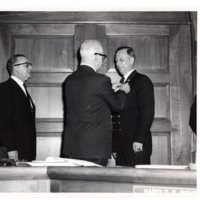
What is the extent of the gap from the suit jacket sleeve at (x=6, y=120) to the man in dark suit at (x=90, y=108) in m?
0.70

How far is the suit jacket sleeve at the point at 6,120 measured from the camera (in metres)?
3.42

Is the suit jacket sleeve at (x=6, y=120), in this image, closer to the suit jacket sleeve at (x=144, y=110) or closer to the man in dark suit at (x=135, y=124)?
the man in dark suit at (x=135, y=124)

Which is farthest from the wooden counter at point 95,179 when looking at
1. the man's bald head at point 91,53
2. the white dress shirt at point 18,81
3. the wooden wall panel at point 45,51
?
the wooden wall panel at point 45,51

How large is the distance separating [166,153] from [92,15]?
1.61 meters

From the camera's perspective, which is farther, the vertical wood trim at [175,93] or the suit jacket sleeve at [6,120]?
the vertical wood trim at [175,93]

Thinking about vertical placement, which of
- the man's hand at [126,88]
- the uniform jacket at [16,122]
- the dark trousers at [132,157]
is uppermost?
the man's hand at [126,88]

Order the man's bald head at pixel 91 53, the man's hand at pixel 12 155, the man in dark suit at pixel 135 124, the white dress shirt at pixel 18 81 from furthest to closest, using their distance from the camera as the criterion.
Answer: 1. the white dress shirt at pixel 18 81
2. the man's hand at pixel 12 155
3. the man in dark suit at pixel 135 124
4. the man's bald head at pixel 91 53

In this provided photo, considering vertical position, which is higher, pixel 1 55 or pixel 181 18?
pixel 181 18

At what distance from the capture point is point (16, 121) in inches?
138

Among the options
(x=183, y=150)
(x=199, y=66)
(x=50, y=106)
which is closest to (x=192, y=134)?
(x=183, y=150)

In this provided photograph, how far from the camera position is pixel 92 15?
4.06 metres

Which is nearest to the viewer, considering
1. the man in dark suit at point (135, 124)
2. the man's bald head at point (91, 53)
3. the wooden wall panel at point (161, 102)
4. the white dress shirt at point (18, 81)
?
the man's bald head at point (91, 53)
